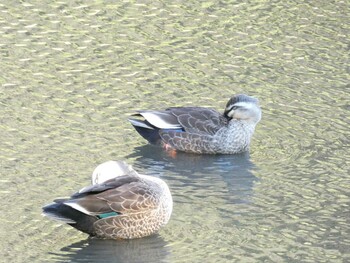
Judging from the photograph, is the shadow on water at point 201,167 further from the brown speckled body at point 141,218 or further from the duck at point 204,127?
the brown speckled body at point 141,218

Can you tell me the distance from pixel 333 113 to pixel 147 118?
218 centimetres

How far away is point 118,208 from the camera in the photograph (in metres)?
9.16

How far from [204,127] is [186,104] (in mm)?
860

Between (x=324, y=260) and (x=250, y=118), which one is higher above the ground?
(x=250, y=118)

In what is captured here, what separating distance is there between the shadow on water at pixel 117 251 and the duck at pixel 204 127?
2606 millimetres

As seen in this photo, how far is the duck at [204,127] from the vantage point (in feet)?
39.0

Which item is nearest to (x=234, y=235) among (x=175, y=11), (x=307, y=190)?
(x=307, y=190)

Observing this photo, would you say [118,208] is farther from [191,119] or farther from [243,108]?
[243,108]

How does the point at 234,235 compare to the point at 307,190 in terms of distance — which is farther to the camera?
the point at 307,190

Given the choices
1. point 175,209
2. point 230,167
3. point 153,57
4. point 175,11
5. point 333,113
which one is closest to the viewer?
point 175,209

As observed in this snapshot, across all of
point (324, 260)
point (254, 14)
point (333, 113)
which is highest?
point (254, 14)

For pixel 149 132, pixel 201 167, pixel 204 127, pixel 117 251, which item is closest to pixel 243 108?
pixel 204 127

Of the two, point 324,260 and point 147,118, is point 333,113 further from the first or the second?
point 324,260

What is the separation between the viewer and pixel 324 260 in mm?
8953
